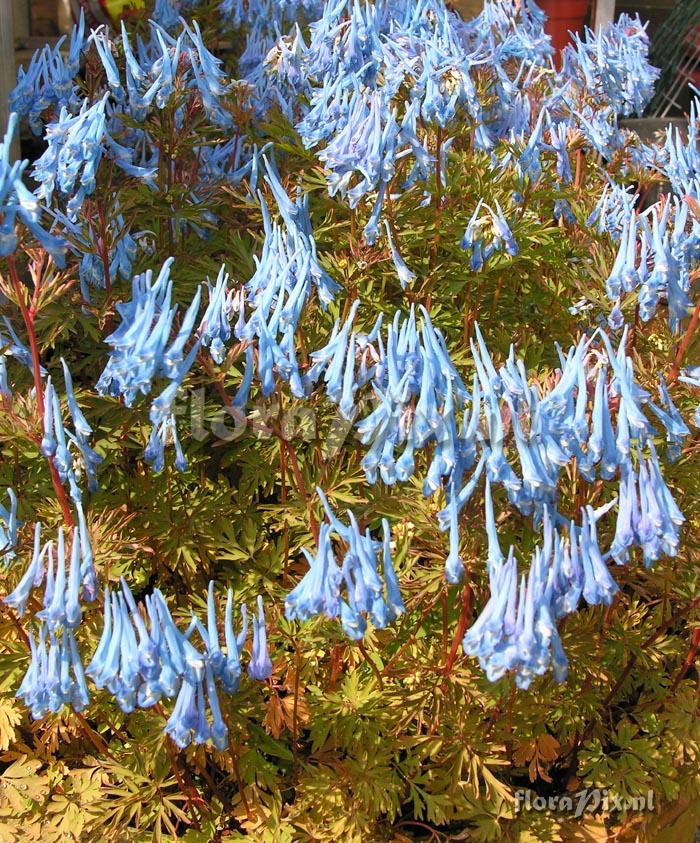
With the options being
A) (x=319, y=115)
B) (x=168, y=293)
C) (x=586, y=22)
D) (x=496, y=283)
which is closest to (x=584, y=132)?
(x=496, y=283)

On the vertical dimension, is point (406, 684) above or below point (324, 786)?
above

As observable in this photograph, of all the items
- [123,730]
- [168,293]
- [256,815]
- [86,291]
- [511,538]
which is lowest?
[123,730]

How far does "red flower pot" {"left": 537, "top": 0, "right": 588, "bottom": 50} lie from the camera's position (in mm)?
8547

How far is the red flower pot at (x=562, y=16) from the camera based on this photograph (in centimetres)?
855

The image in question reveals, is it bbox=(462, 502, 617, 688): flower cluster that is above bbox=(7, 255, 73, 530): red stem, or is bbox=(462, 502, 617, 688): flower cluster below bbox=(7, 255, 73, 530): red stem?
above

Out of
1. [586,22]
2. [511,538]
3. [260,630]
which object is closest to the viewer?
[260,630]

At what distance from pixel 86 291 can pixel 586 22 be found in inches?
299

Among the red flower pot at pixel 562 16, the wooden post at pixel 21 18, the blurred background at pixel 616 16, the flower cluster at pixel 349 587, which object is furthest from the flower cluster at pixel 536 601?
the red flower pot at pixel 562 16

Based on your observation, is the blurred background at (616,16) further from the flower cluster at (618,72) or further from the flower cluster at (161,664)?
the flower cluster at (161,664)

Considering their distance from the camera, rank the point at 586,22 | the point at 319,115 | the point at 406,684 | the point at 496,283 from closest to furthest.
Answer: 1. the point at 406,684
2. the point at 319,115
3. the point at 496,283
4. the point at 586,22

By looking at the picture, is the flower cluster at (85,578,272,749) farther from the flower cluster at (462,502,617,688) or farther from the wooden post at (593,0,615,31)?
the wooden post at (593,0,615,31)

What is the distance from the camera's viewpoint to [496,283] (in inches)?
156

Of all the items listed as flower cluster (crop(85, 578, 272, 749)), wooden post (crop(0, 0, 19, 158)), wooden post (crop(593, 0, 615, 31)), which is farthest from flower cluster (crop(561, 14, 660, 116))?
wooden post (crop(593, 0, 615, 31))

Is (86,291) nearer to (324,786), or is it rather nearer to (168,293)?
(168,293)
